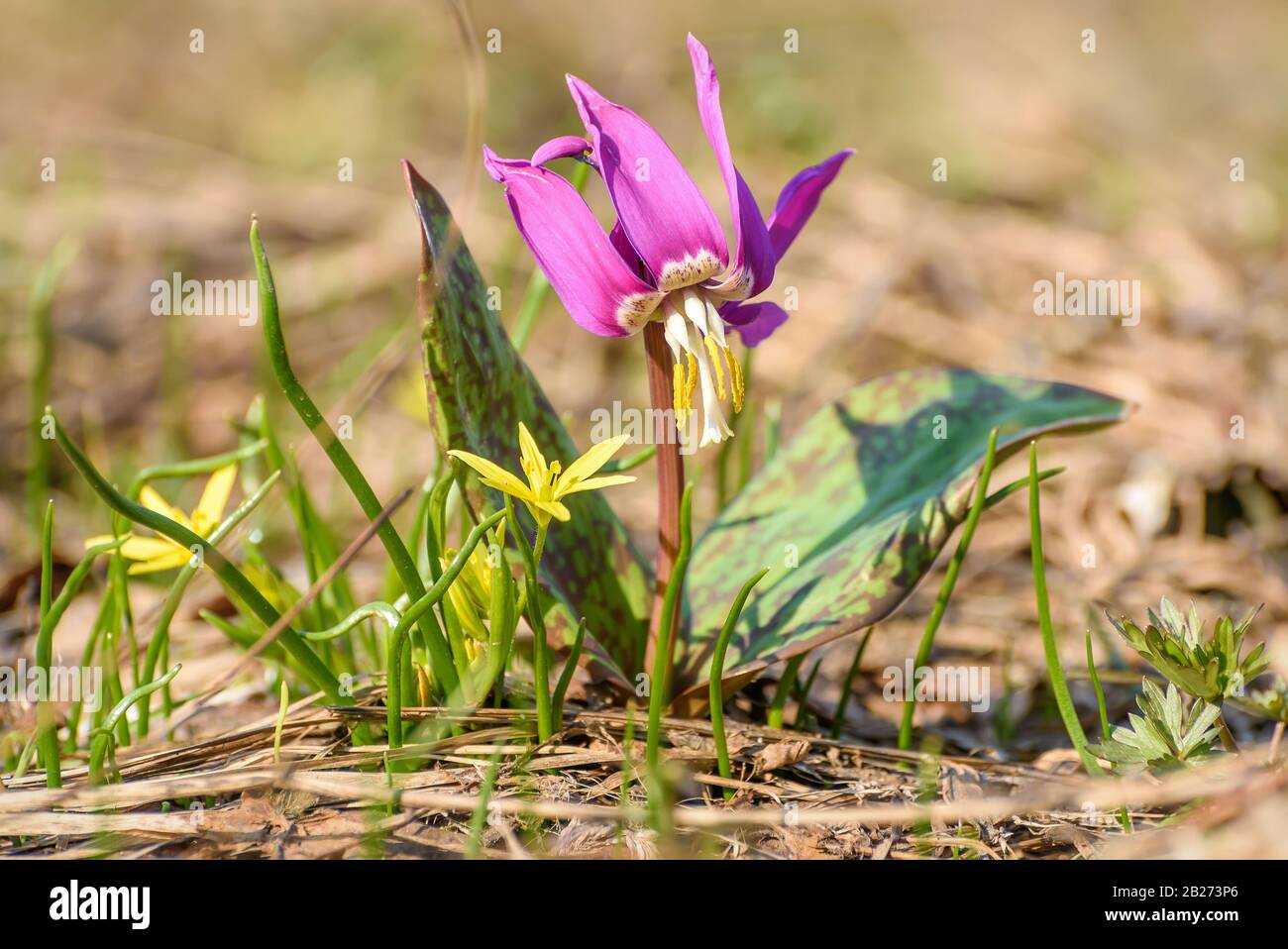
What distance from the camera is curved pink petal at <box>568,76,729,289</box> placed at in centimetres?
143

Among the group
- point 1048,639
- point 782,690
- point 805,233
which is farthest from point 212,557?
point 805,233

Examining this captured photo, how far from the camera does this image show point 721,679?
1.70 m

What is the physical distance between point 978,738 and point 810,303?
2.54 metres

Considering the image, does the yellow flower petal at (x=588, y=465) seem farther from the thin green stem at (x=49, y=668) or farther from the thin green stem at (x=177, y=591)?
the thin green stem at (x=49, y=668)

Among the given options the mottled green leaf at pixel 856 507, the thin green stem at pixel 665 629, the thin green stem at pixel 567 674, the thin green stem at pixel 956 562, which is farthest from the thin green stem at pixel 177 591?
the thin green stem at pixel 956 562

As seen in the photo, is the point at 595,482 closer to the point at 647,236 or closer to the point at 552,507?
the point at 552,507

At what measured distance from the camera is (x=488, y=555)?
1.61 metres

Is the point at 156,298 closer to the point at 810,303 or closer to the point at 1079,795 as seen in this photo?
the point at 810,303

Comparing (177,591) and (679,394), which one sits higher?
(679,394)

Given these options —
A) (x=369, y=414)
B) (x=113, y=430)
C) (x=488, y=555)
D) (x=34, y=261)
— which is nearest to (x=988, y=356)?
(x=369, y=414)

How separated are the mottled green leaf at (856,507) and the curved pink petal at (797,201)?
46 cm

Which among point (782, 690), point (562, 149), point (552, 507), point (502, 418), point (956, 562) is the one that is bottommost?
point (782, 690)

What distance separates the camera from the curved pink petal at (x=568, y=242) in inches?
57.2

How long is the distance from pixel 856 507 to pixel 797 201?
575mm
